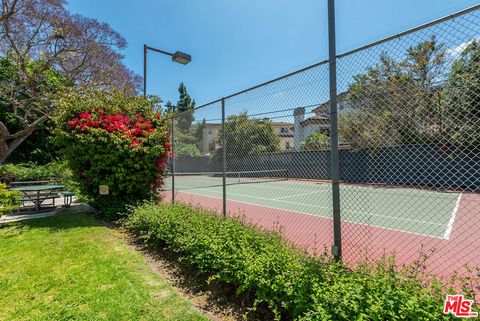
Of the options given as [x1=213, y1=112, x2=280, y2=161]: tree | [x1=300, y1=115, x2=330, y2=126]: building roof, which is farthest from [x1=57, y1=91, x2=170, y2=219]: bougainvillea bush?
[x1=300, y1=115, x2=330, y2=126]: building roof

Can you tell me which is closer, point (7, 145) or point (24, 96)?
point (7, 145)

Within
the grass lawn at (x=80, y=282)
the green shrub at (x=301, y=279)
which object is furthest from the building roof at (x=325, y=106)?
the grass lawn at (x=80, y=282)

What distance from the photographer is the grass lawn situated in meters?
2.54

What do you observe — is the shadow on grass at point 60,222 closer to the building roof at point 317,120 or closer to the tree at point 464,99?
the building roof at point 317,120

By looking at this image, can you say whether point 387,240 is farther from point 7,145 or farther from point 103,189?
point 7,145

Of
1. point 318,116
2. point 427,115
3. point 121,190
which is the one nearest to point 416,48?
point 427,115

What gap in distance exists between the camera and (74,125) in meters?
6.23

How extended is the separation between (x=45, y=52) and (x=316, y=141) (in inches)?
560

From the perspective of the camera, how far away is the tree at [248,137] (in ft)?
13.5

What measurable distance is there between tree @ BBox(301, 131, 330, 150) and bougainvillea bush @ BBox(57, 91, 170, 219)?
4349 mm

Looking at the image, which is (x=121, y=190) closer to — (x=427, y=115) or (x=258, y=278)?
(x=258, y=278)

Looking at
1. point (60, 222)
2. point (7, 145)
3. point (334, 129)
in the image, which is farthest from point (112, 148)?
point (7, 145)

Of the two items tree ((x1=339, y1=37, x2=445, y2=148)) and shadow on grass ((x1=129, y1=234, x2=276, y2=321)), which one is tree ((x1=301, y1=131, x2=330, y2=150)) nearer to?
tree ((x1=339, y1=37, x2=445, y2=148))

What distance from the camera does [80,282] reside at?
314cm
